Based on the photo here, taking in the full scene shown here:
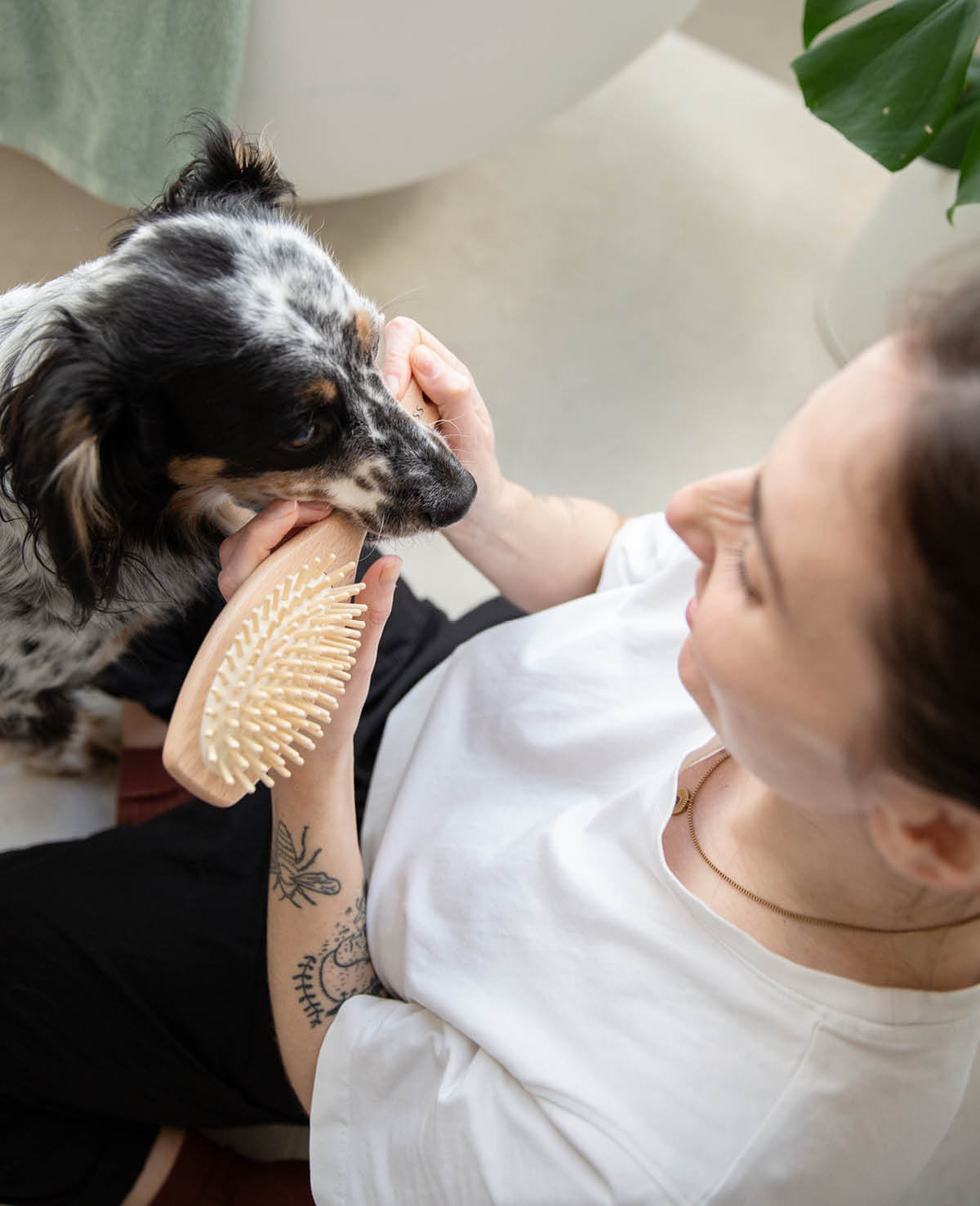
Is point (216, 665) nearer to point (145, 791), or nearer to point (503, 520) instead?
point (503, 520)

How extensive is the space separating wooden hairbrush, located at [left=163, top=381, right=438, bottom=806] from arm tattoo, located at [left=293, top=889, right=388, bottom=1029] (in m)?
0.24

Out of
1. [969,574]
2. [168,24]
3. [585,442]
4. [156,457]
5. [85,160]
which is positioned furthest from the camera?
[585,442]

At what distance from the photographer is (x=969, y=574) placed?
0.56m

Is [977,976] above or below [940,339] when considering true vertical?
below

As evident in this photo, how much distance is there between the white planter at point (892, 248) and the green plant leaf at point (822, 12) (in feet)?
1.69

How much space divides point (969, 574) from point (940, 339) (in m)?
0.16

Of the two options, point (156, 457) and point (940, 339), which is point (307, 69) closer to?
point (156, 457)

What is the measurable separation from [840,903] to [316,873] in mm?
515

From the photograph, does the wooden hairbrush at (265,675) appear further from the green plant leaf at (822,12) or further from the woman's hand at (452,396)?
the green plant leaf at (822,12)

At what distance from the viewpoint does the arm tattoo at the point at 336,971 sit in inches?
39.4

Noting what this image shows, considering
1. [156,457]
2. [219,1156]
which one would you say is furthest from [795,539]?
[219,1156]

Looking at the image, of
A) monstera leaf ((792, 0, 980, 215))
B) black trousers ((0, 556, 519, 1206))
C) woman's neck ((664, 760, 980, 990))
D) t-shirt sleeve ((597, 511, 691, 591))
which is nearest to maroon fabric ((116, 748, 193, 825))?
black trousers ((0, 556, 519, 1206))

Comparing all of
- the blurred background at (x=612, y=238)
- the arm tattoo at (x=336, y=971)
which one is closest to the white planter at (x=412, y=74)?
the blurred background at (x=612, y=238)

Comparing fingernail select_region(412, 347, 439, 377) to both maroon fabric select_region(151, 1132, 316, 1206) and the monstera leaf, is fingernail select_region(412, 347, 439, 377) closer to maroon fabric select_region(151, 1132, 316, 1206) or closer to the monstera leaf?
the monstera leaf
